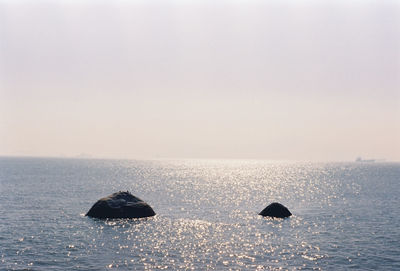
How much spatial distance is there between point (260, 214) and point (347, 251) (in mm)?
23891

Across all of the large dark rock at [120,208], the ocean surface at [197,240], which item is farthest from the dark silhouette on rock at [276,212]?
the large dark rock at [120,208]

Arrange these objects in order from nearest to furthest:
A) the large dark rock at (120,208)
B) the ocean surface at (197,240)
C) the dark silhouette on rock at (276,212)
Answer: the ocean surface at (197,240)
the large dark rock at (120,208)
the dark silhouette on rock at (276,212)

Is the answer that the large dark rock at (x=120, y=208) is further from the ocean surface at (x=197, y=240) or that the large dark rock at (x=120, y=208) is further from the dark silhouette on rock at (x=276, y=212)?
the dark silhouette on rock at (x=276, y=212)

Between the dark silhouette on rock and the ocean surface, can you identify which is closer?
the ocean surface

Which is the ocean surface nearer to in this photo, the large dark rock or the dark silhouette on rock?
the dark silhouette on rock

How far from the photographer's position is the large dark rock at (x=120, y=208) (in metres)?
53.7

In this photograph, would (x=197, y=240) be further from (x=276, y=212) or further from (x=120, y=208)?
Result: (x=276, y=212)

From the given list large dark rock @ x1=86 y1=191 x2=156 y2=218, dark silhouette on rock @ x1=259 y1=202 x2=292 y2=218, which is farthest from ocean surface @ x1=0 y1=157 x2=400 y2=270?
large dark rock @ x1=86 y1=191 x2=156 y2=218

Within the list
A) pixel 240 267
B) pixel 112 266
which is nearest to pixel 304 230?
pixel 240 267

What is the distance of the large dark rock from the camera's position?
53656 mm

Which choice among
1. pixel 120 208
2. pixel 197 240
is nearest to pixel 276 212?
pixel 197 240

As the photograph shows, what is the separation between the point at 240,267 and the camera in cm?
3131

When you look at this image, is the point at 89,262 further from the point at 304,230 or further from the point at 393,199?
the point at 393,199

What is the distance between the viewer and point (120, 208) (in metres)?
54.1
